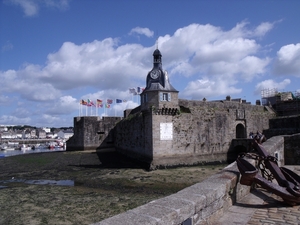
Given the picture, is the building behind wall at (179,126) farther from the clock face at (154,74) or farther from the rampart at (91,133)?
the rampart at (91,133)

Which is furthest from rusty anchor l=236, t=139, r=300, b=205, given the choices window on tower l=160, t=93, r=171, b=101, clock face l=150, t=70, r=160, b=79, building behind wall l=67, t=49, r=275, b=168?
clock face l=150, t=70, r=160, b=79

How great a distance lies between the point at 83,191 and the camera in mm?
12188

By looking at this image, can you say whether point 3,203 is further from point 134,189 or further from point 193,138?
point 193,138

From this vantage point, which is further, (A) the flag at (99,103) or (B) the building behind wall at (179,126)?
(A) the flag at (99,103)

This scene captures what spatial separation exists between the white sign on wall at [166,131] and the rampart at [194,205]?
14844mm

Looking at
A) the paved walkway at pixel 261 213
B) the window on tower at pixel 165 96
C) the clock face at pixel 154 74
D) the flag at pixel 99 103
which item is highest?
the clock face at pixel 154 74

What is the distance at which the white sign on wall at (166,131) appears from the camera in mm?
19147

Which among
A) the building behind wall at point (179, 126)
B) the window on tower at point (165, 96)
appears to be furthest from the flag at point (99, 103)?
the window on tower at point (165, 96)

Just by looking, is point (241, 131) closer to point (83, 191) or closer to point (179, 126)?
point (179, 126)

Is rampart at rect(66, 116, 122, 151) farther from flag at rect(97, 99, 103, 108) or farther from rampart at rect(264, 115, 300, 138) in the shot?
rampart at rect(264, 115, 300, 138)

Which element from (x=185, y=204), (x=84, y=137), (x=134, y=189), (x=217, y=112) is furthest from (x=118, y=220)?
(x=84, y=137)

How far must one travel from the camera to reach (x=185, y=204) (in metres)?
2.71

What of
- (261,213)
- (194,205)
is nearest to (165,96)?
(261,213)

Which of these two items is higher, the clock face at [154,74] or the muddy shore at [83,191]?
the clock face at [154,74]
